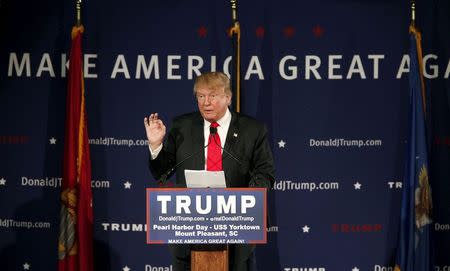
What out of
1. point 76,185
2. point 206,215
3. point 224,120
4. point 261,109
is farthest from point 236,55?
point 206,215

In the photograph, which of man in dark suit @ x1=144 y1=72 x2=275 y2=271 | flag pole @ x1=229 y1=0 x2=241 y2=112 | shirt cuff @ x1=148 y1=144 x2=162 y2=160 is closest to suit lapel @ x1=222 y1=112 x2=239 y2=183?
man in dark suit @ x1=144 y1=72 x2=275 y2=271

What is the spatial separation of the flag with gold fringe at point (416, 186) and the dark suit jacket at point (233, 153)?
1371mm

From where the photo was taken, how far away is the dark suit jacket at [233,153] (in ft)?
11.6

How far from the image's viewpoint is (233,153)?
11.8 feet

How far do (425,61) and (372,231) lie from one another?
1284 mm

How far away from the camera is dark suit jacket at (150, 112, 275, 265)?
3.54 meters

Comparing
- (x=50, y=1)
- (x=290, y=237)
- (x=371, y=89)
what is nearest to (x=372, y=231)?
(x=290, y=237)

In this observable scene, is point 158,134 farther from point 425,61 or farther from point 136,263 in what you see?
point 425,61

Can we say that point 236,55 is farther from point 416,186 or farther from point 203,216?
point 203,216

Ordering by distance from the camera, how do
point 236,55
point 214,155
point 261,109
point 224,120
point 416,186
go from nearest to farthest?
1. point 214,155
2. point 224,120
3. point 416,186
4. point 236,55
5. point 261,109

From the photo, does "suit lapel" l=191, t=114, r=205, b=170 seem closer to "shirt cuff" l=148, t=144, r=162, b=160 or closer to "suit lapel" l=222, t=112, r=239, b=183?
"suit lapel" l=222, t=112, r=239, b=183

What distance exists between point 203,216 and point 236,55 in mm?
1963

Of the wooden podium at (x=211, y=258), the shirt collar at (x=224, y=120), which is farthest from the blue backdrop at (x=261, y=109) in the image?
the wooden podium at (x=211, y=258)

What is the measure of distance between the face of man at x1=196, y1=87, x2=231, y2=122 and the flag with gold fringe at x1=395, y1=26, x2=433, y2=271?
1.61 m
